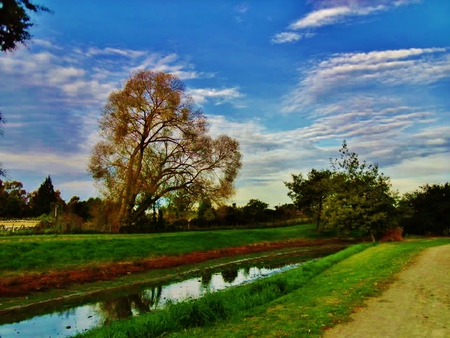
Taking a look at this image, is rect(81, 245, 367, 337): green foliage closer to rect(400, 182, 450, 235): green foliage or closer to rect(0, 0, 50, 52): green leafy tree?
rect(0, 0, 50, 52): green leafy tree

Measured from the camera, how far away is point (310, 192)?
52250 mm

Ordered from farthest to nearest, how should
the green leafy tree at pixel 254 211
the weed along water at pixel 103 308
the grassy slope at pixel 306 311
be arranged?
the green leafy tree at pixel 254 211 < the weed along water at pixel 103 308 < the grassy slope at pixel 306 311

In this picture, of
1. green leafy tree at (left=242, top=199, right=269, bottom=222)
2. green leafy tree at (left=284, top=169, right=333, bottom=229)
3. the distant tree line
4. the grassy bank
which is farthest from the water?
green leafy tree at (left=242, top=199, right=269, bottom=222)

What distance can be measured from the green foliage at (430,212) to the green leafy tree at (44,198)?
248 feet

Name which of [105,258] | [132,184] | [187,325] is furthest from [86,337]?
[132,184]

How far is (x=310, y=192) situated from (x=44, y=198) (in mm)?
67616

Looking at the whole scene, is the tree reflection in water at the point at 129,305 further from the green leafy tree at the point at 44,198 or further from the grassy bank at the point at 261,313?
the green leafy tree at the point at 44,198

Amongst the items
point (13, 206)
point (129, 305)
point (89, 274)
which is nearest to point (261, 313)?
point (129, 305)

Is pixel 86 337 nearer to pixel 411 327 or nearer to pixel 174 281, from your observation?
pixel 411 327

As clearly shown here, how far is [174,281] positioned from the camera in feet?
64.6

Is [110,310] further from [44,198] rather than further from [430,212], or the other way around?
[44,198]

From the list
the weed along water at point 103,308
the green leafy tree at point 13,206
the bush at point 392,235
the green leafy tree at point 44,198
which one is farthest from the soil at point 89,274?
the green leafy tree at point 44,198

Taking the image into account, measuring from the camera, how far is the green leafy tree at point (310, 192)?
5174 cm

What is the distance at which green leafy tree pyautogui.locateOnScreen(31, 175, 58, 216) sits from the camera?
84500 mm
